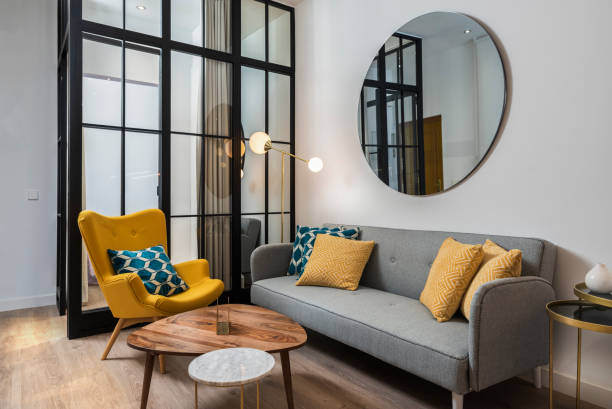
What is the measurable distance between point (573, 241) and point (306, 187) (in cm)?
231

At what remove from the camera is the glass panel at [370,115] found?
3.04m

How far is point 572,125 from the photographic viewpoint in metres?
1.97

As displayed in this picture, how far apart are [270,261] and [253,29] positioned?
2.17m

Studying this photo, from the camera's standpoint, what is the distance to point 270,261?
123 inches

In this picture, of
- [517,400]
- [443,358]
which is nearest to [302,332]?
[443,358]

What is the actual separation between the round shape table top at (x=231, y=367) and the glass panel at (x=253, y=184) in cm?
213

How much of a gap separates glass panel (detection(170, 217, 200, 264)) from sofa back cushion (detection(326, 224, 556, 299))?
142 centimetres

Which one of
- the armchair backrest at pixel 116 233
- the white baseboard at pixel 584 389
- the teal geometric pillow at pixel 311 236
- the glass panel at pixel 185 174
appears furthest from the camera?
the glass panel at pixel 185 174

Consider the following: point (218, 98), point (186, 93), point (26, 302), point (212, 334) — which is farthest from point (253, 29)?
point (26, 302)

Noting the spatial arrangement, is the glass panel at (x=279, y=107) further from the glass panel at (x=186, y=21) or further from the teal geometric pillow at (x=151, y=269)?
the teal geometric pillow at (x=151, y=269)

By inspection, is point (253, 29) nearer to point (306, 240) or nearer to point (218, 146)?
point (218, 146)

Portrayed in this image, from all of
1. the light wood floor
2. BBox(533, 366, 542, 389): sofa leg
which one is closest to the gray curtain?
the light wood floor

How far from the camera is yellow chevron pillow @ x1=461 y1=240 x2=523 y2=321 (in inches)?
72.2

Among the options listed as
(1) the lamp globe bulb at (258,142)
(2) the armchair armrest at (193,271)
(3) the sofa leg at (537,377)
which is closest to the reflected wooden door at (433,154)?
(3) the sofa leg at (537,377)
